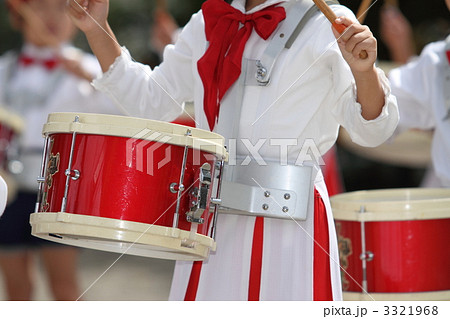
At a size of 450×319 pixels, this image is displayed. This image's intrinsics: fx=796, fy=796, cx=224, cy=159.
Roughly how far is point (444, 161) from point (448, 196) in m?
0.32

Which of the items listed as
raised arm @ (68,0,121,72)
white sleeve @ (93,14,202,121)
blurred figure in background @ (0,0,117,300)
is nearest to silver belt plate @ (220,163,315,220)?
white sleeve @ (93,14,202,121)

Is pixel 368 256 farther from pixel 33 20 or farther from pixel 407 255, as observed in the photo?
pixel 33 20

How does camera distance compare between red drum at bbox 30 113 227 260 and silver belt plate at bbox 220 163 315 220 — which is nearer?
red drum at bbox 30 113 227 260

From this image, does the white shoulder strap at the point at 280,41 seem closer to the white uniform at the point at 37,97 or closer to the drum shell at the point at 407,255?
the drum shell at the point at 407,255

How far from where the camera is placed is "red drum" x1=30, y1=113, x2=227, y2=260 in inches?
80.3

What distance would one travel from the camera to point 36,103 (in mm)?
4262

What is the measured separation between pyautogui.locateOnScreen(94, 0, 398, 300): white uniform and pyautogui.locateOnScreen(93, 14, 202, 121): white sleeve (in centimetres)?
31

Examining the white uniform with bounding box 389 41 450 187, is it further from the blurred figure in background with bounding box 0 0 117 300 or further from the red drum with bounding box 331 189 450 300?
the blurred figure in background with bounding box 0 0 117 300

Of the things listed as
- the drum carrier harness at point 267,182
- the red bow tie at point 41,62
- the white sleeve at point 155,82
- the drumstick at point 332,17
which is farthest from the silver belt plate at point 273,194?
the red bow tie at point 41,62

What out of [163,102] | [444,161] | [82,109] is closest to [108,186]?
[163,102]

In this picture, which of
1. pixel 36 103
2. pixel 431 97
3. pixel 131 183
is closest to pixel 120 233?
pixel 131 183

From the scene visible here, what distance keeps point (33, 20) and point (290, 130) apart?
8.55 feet

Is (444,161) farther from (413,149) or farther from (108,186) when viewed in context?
(413,149)

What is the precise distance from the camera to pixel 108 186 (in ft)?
6.75
